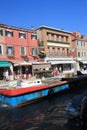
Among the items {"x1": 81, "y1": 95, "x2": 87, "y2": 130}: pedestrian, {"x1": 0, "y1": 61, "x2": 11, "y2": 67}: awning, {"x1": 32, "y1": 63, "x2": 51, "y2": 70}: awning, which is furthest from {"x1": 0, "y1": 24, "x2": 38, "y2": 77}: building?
{"x1": 81, "y1": 95, "x2": 87, "y2": 130}: pedestrian

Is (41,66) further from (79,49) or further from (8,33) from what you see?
(79,49)

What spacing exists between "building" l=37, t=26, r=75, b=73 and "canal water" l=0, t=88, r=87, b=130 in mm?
22073

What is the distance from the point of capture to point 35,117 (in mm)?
12648

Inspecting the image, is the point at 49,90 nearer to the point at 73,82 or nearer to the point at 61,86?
the point at 61,86

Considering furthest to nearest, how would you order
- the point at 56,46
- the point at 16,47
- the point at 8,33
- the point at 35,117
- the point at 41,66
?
the point at 56,46, the point at 41,66, the point at 16,47, the point at 8,33, the point at 35,117

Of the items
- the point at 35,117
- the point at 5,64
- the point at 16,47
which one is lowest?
the point at 35,117

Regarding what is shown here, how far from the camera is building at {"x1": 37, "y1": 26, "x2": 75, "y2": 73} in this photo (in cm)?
3866

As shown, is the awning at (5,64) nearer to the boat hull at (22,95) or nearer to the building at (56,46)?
the building at (56,46)

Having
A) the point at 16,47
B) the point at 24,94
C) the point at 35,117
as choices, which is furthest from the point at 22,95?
the point at 16,47

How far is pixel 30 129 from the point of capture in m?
10.3

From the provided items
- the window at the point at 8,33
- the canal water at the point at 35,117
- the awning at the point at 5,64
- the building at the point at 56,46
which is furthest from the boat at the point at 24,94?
the building at the point at 56,46

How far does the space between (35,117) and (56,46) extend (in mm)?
30017

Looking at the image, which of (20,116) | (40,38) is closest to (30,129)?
(20,116)

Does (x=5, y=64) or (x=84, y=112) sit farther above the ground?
(x=5, y=64)
